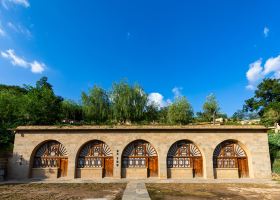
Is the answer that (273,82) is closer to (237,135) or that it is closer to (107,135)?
(237,135)

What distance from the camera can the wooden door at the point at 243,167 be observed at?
15.2m

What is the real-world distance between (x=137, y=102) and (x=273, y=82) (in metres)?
26.9

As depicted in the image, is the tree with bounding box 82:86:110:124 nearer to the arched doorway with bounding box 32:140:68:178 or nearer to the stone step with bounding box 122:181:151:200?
the arched doorway with bounding box 32:140:68:178

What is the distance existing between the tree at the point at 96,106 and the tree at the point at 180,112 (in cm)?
1000

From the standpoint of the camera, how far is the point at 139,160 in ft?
50.4

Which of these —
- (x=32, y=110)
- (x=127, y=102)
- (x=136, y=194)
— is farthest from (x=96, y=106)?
(x=136, y=194)

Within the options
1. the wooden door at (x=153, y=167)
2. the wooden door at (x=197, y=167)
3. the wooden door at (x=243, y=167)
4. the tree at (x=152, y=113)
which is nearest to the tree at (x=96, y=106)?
the tree at (x=152, y=113)

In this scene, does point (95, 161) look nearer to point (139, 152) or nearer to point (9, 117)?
point (139, 152)

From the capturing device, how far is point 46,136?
1554 centimetres

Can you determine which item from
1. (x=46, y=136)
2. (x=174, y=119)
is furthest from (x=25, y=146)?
(x=174, y=119)

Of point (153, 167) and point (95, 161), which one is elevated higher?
point (95, 161)

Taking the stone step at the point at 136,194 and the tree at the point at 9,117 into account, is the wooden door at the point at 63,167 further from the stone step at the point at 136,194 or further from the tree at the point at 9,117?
the stone step at the point at 136,194

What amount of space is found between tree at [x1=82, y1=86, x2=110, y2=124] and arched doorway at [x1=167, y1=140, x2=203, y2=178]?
16.1 metres

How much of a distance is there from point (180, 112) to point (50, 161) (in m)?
21.8
